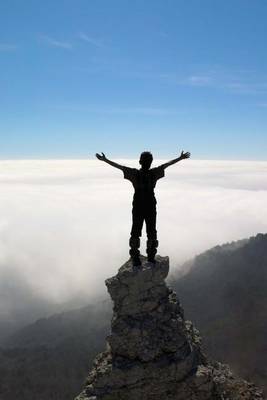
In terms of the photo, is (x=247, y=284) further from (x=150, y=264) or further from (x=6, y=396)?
(x=150, y=264)

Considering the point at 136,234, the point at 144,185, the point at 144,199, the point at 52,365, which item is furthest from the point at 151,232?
the point at 52,365

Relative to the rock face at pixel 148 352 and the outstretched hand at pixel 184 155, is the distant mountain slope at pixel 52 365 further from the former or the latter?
the outstretched hand at pixel 184 155

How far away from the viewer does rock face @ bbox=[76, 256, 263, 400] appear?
43.7ft

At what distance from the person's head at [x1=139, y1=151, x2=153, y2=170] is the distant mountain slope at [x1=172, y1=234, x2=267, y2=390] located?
3778 cm

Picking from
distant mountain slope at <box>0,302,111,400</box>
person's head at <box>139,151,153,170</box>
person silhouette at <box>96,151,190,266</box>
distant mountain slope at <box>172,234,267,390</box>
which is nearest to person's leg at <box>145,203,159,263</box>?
person silhouette at <box>96,151,190,266</box>

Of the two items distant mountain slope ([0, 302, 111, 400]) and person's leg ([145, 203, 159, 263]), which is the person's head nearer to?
person's leg ([145, 203, 159, 263])

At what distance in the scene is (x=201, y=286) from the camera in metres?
78.0

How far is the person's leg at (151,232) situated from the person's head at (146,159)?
4.12 ft

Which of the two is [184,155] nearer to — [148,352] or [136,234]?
[136,234]

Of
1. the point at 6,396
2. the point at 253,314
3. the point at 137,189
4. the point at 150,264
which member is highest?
the point at 137,189

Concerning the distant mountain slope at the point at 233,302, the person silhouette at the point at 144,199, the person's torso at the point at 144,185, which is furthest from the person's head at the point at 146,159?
the distant mountain slope at the point at 233,302

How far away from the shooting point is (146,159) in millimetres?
14000

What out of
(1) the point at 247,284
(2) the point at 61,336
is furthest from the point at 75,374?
(1) the point at 247,284

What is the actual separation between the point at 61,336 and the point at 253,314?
30740 millimetres
